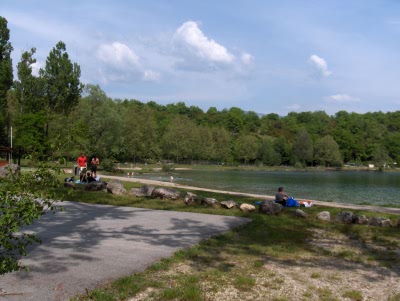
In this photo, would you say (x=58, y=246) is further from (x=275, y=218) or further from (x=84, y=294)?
(x=275, y=218)

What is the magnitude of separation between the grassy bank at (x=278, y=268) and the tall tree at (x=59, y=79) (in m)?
48.8

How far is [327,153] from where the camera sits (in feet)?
431

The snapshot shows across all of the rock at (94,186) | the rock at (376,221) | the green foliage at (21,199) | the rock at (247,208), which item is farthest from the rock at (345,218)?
the rock at (94,186)

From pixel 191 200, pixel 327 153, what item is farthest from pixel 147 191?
pixel 327 153

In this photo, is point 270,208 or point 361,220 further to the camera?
point 270,208

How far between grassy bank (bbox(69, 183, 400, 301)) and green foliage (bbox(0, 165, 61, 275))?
142 cm

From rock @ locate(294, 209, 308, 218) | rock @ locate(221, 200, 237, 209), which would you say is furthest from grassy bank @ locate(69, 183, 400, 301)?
rock @ locate(221, 200, 237, 209)

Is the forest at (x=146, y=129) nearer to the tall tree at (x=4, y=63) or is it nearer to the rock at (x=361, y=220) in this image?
the tall tree at (x=4, y=63)

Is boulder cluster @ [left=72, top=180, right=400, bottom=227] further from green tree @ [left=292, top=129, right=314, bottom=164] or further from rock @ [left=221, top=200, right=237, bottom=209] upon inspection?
green tree @ [left=292, top=129, right=314, bottom=164]

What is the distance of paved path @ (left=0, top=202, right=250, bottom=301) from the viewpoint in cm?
529

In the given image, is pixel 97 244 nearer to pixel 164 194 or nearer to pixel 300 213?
pixel 300 213

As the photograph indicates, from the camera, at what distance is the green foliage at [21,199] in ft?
12.4

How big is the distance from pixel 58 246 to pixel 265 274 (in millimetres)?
3726

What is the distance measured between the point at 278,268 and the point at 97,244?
11.1 ft
